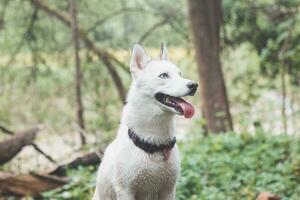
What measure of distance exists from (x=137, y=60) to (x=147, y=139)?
64 cm

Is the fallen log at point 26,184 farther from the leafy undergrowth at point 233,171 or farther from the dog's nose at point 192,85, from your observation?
the dog's nose at point 192,85

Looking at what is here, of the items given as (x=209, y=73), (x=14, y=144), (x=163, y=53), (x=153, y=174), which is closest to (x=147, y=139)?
(x=153, y=174)

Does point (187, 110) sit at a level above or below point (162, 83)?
below

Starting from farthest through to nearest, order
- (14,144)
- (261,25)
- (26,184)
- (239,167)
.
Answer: (261,25)
(14,144)
(239,167)
(26,184)

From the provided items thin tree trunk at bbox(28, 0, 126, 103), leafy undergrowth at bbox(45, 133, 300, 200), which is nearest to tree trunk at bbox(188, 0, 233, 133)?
leafy undergrowth at bbox(45, 133, 300, 200)

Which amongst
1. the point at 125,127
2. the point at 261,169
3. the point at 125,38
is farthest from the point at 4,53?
the point at 125,127

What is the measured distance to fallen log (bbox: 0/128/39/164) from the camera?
8.20 metres

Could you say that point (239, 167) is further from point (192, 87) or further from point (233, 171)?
point (192, 87)

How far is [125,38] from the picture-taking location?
46.9ft

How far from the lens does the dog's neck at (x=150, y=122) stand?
4.59 m

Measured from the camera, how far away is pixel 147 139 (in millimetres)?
4676

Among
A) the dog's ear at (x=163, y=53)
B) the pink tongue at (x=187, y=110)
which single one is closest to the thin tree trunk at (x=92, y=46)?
the dog's ear at (x=163, y=53)

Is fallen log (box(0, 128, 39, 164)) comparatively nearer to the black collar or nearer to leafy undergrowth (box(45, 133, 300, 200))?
leafy undergrowth (box(45, 133, 300, 200))

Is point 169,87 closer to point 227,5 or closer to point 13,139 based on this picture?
point 13,139
